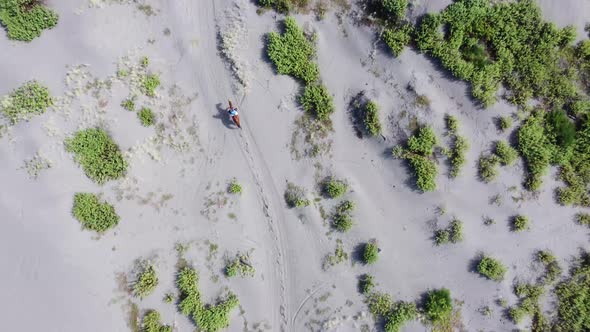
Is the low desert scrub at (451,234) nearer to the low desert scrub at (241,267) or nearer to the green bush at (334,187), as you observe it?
the green bush at (334,187)

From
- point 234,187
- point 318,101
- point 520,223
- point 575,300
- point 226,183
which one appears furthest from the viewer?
point 226,183

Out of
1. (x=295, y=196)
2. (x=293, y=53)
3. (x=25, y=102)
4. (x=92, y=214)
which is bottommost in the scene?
(x=92, y=214)

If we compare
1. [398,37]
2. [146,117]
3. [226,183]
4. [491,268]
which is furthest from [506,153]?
[146,117]

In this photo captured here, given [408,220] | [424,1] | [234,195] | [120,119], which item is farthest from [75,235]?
[424,1]

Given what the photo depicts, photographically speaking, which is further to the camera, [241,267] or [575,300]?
[241,267]

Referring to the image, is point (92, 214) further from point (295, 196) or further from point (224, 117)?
point (295, 196)

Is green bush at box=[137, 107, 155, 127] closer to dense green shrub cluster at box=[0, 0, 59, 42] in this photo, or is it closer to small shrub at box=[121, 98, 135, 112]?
small shrub at box=[121, 98, 135, 112]
